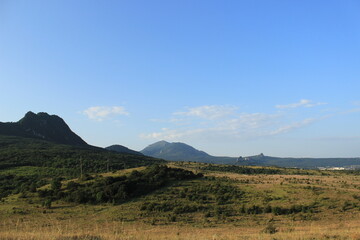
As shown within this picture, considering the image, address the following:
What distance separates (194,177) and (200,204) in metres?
18.2

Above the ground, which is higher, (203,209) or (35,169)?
(35,169)

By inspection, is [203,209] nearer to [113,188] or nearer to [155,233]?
[113,188]

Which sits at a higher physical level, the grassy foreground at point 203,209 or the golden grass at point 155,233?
the golden grass at point 155,233

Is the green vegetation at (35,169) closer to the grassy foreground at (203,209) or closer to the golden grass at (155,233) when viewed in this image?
the grassy foreground at (203,209)

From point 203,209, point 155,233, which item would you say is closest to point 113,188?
point 203,209

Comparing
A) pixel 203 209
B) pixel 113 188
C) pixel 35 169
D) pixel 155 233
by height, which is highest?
pixel 35 169

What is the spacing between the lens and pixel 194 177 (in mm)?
56094

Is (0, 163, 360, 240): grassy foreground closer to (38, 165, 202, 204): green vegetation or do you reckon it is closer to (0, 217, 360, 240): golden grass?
(38, 165, 202, 204): green vegetation

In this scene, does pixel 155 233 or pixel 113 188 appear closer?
pixel 155 233

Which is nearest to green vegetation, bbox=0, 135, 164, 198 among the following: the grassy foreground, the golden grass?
the grassy foreground

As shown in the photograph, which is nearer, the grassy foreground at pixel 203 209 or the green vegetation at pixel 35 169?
the grassy foreground at pixel 203 209

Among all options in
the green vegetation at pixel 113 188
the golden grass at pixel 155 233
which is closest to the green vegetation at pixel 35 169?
the green vegetation at pixel 113 188

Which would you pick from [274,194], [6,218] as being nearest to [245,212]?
[274,194]

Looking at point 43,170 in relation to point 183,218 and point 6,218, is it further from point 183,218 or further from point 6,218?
point 183,218
